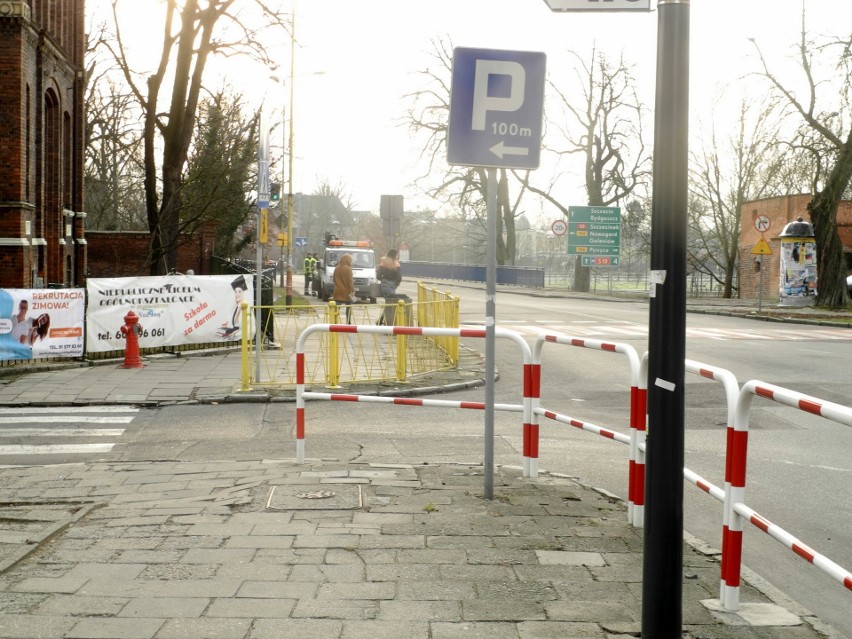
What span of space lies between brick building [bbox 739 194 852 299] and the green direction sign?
6.08 m

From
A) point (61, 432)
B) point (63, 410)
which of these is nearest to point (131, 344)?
point (63, 410)

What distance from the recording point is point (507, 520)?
638 cm

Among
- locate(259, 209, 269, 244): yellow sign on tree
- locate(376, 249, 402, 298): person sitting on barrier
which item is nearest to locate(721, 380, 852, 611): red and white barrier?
locate(259, 209, 269, 244): yellow sign on tree

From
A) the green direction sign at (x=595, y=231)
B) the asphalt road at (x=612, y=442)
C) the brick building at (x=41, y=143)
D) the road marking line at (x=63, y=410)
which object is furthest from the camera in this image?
the green direction sign at (x=595, y=231)

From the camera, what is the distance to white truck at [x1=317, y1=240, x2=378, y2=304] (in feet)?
132

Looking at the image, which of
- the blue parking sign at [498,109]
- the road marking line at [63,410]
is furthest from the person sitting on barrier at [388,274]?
the blue parking sign at [498,109]

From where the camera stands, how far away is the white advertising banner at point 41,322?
15.6 metres

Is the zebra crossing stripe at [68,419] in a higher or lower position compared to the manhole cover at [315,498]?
lower

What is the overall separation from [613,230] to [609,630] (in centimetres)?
4479

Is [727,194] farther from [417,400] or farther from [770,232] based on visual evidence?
[417,400]

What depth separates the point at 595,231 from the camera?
48438mm

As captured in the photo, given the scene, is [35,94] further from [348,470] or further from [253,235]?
[253,235]

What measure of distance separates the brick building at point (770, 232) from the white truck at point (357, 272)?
17499 millimetres

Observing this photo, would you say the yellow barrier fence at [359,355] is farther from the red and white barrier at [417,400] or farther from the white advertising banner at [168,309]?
the red and white barrier at [417,400]
